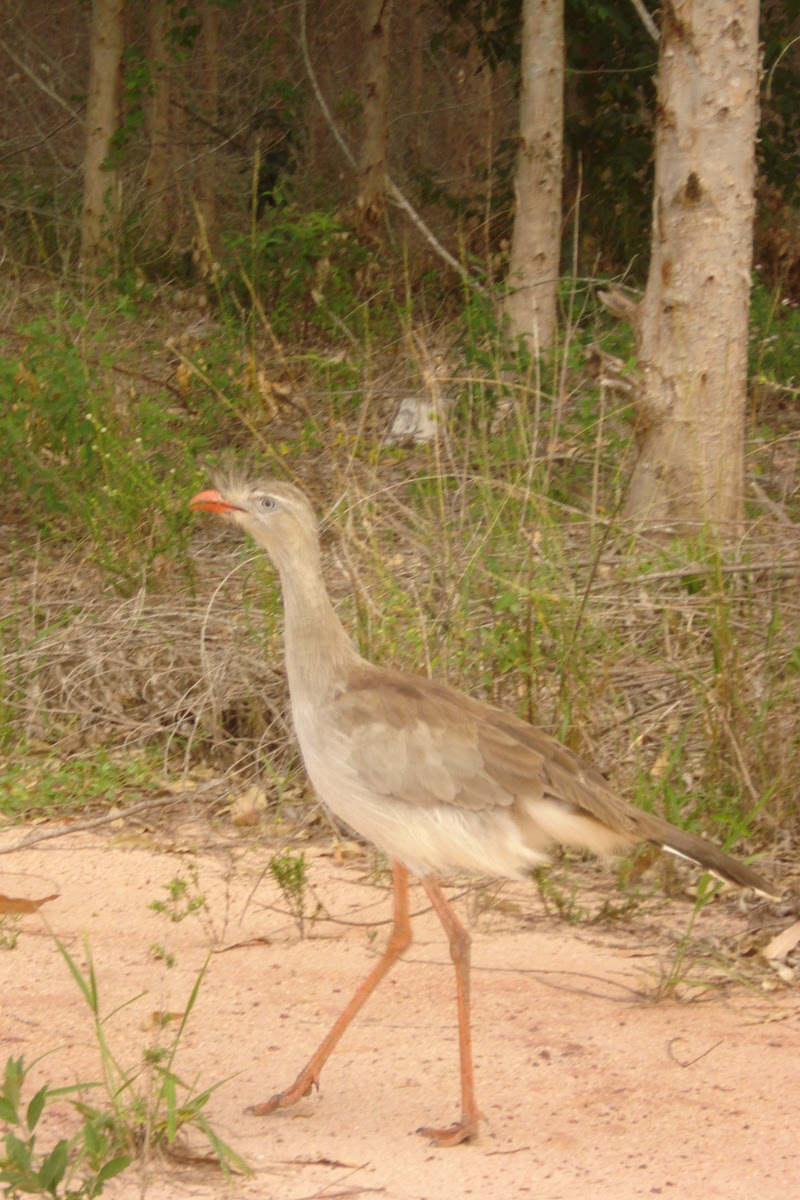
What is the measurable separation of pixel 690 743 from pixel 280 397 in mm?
3305

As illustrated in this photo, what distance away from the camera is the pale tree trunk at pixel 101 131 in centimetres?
929

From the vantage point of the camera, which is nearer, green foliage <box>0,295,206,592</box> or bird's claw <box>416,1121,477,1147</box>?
bird's claw <box>416,1121,477,1147</box>

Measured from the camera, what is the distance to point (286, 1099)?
2801 millimetres

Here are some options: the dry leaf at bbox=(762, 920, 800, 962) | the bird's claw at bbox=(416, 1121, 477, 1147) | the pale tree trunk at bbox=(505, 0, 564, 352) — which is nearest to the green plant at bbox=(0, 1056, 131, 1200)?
the bird's claw at bbox=(416, 1121, 477, 1147)

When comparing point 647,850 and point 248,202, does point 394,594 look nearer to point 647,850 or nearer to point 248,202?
point 647,850

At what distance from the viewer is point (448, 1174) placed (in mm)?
2529

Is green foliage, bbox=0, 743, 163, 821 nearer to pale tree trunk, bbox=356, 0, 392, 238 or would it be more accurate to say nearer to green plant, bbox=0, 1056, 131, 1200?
green plant, bbox=0, 1056, 131, 1200

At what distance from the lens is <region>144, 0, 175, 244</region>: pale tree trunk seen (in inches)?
405

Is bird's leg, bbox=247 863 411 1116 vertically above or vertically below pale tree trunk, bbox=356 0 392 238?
below

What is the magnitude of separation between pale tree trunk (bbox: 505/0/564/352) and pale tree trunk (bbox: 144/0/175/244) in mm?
3284

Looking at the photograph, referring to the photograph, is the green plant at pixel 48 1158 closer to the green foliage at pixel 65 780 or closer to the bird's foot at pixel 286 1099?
the bird's foot at pixel 286 1099

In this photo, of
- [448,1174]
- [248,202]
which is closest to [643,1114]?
[448,1174]

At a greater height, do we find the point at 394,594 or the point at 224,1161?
the point at 394,594

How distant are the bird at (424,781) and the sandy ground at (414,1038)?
0.55ft
